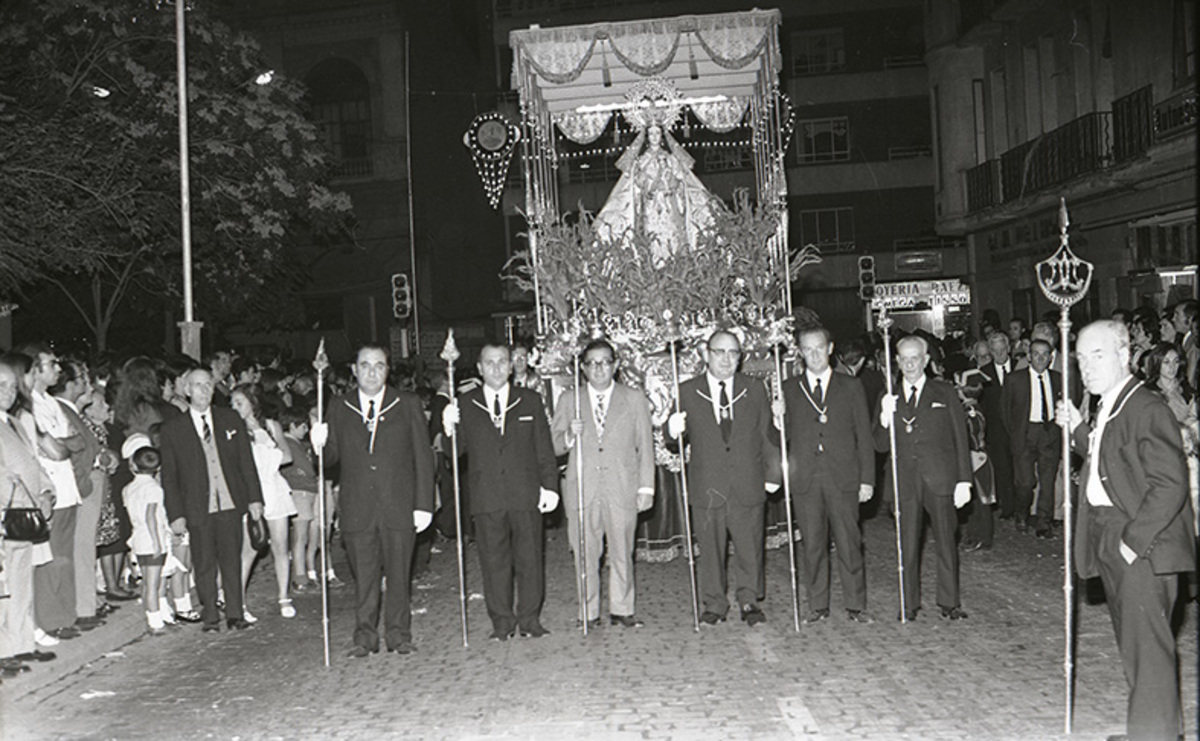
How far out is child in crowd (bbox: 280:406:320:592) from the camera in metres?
11.2

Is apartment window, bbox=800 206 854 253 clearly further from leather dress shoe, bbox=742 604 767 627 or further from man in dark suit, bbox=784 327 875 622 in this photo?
leather dress shoe, bbox=742 604 767 627

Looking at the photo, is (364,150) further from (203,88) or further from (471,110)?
(203,88)

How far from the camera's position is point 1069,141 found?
77.9ft

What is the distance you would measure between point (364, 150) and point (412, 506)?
29224 millimetres

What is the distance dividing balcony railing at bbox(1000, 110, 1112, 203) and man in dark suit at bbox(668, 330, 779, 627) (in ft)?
48.4

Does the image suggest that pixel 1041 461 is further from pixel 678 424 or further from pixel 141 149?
pixel 141 149

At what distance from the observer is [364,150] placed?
120 ft

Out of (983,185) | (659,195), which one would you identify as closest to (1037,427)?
(659,195)

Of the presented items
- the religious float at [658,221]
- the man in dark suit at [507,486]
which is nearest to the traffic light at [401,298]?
the religious float at [658,221]

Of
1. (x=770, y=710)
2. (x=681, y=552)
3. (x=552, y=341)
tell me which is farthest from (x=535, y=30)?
(x=770, y=710)

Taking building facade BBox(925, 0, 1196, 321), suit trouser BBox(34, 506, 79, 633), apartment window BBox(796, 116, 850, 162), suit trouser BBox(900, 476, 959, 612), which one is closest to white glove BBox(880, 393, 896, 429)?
suit trouser BBox(900, 476, 959, 612)

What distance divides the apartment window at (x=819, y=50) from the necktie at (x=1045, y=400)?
30.2 m

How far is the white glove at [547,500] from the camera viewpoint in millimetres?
9188

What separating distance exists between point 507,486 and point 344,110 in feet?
96.9
